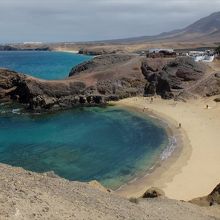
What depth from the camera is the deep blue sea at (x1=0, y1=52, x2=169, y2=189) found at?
4116cm

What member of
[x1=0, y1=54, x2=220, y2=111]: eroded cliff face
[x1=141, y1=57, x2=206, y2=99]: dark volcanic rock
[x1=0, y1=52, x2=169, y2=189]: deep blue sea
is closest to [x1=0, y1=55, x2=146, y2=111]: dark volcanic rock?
[x1=0, y1=54, x2=220, y2=111]: eroded cliff face

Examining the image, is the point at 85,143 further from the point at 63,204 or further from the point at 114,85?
the point at 63,204

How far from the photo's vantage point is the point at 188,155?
44500 millimetres

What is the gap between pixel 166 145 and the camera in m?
48.5

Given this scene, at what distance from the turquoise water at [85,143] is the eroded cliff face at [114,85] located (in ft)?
17.1

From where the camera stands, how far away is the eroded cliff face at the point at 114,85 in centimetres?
7262

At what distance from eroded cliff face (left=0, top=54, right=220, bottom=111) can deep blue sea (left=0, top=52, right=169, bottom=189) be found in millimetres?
4603

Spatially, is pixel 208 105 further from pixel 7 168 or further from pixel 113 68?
pixel 7 168

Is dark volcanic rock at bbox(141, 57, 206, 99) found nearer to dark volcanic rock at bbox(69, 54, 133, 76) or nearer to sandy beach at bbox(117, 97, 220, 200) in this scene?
sandy beach at bbox(117, 97, 220, 200)

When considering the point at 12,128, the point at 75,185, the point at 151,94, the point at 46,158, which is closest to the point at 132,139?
the point at 46,158

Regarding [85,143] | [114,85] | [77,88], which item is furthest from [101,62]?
[85,143]

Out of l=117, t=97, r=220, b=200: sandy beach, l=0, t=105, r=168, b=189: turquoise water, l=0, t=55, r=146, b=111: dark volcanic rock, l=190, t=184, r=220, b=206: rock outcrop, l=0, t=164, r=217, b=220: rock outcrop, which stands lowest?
l=0, t=105, r=168, b=189: turquoise water

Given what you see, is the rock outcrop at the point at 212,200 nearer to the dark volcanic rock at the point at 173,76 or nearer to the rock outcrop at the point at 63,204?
the rock outcrop at the point at 63,204

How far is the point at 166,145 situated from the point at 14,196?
34.1 meters
